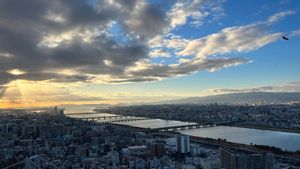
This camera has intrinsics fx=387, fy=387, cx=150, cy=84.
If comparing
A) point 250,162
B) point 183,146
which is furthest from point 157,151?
point 250,162

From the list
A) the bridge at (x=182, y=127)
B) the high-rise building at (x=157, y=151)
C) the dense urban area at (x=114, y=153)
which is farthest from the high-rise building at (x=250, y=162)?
the bridge at (x=182, y=127)

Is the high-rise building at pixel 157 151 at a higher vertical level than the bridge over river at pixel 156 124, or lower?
lower

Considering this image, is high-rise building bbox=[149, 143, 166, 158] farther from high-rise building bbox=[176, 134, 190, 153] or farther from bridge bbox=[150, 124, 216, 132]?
bridge bbox=[150, 124, 216, 132]

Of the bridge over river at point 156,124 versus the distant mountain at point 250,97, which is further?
the distant mountain at point 250,97

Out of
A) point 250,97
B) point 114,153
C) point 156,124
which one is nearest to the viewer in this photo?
point 114,153

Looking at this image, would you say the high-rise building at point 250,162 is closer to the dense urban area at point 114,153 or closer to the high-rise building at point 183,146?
the dense urban area at point 114,153

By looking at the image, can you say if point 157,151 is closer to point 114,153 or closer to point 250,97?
point 114,153

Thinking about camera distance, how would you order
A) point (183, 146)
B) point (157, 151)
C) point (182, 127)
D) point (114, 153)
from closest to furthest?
point (114, 153), point (157, 151), point (183, 146), point (182, 127)

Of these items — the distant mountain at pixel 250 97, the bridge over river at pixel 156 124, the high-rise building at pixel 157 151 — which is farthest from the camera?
the distant mountain at pixel 250 97

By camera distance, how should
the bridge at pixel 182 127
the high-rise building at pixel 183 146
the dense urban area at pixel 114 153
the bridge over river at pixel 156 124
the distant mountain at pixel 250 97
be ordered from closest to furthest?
the dense urban area at pixel 114 153 → the high-rise building at pixel 183 146 → the bridge at pixel 182 127 → the bridge over river at pixel 156 124 → the distant mountain at pixel 250 97

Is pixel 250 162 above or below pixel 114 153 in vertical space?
above

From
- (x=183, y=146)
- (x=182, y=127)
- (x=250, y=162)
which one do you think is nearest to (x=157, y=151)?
(x=183, y=146)

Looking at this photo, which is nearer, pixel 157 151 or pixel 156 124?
pixel 157 151

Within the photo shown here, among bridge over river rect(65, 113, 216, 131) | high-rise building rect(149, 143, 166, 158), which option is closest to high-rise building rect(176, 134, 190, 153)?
high-rise building rect(149, 143, 166, 158)
